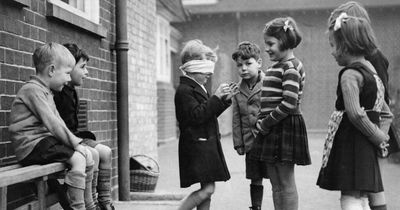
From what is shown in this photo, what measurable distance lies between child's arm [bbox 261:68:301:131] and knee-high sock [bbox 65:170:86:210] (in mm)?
1567

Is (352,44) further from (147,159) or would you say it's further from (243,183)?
(243,183)

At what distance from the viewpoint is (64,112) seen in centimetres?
436

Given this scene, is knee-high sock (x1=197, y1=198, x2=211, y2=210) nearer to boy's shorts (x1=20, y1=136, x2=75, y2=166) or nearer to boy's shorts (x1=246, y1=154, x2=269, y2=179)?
boy's shorts (x1=246, y1=154, x2=269, y2=179)

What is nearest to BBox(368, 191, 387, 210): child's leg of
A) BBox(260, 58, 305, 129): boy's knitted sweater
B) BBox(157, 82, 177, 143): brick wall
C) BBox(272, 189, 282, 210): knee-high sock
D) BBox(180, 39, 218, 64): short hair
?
BBox(272, 189, 282, 210): knee-high sock

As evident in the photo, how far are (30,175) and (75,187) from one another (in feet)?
1.77

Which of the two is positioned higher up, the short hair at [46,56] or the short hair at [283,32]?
the short hair at [283,32]

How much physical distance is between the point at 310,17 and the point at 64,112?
23.5 metres

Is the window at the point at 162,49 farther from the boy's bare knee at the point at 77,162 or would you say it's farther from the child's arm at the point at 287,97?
the boy's bare knee at the point at 77,162

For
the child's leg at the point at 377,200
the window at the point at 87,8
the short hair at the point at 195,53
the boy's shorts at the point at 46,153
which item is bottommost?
the child's leg at the point at 377,200

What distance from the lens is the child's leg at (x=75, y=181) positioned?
374cm

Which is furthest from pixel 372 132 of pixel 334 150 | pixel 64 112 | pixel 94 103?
pixel 94 103

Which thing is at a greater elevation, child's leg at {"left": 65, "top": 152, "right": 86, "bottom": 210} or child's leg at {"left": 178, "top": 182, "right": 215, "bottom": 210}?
child's leg at {"left": 65, "top": 152, "right": 86, "bottom": 210}

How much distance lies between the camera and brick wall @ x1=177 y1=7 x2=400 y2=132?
25.9 m

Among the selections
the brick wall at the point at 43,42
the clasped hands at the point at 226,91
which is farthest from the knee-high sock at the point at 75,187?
the clasped hands at the point at 226,91
